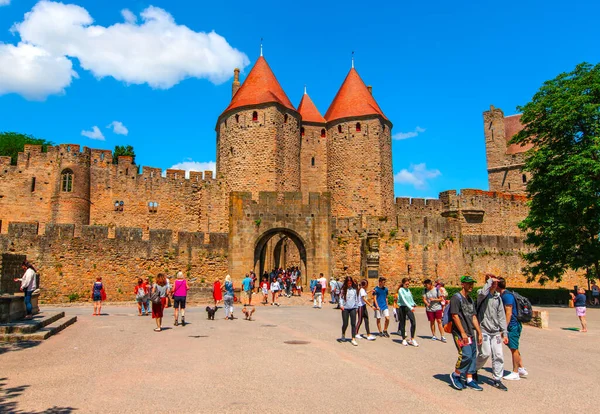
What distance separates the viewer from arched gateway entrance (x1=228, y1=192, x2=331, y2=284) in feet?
80.1

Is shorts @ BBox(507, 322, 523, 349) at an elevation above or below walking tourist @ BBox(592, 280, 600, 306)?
above

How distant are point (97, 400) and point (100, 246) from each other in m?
18.7

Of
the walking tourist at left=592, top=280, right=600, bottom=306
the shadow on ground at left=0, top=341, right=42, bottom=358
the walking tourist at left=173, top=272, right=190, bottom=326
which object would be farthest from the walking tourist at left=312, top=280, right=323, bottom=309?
the walking tourist at left=592, top=280, right=600, bottom=306

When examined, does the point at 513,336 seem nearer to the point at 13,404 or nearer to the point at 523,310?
the point at 523,310

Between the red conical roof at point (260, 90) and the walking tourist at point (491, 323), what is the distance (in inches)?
1191

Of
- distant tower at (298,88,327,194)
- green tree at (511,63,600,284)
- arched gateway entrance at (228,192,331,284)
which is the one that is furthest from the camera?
distant tower at (298,88,327,194)

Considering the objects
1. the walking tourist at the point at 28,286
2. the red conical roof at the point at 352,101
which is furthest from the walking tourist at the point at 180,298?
the red conical roof at the point at 352,101

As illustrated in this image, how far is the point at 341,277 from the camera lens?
2536 cm

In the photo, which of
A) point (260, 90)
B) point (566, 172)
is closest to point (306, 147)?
point (260, 90)

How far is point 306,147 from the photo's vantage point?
39250 mm

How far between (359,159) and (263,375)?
31345mm

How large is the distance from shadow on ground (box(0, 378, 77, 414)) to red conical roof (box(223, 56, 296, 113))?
102 feet

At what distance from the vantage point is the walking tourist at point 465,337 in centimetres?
706

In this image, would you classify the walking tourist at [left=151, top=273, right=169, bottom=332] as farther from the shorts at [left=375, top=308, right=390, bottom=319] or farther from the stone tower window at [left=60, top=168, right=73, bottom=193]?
the stone tower window at [left=60, top=168, right=73, bottom=193]
